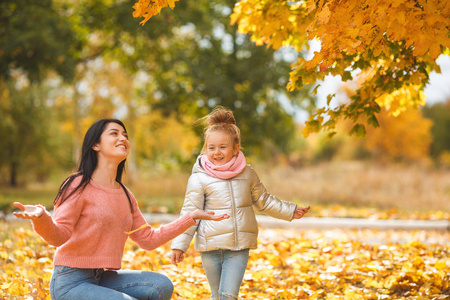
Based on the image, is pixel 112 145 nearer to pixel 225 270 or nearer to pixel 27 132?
pixel 225 270

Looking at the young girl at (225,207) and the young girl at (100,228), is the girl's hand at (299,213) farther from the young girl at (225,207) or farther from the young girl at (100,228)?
the young girl at (100,228)

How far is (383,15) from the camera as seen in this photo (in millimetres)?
2645

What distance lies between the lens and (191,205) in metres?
3.03

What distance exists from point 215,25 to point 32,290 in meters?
13.1

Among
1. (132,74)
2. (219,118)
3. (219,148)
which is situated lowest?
(219,148)

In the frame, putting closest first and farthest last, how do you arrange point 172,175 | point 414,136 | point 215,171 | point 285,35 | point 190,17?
point 215,171, point 285,35, point 190,17, point 172,175, point 414,136

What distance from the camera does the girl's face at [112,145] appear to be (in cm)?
279

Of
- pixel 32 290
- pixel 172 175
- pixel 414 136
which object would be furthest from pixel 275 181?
pixel 414 136

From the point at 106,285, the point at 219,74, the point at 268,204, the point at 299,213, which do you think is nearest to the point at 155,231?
the point at 106,285

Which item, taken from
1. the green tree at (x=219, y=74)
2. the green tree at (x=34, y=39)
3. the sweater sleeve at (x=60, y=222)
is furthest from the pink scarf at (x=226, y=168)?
the green tree at (x=219, y=74)

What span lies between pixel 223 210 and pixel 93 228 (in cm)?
87

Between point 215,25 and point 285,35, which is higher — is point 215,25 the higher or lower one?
the higher one

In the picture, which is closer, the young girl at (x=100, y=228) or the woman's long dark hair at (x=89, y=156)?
the young girl at (x=100, y=228)

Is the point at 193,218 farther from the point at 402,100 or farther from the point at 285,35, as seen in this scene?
the point at 402,100
